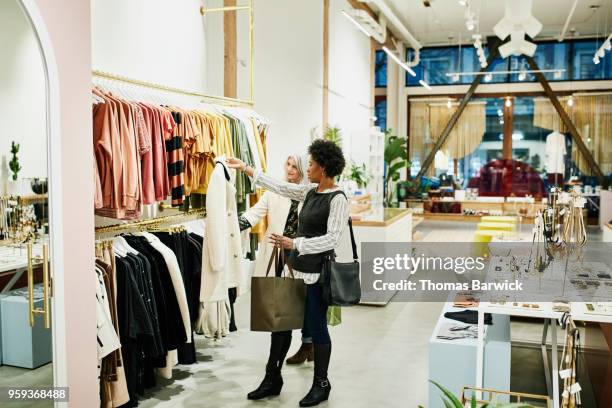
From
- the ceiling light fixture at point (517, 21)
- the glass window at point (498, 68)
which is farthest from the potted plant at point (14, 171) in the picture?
the glass window at point (498, 68)

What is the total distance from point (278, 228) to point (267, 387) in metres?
1.11

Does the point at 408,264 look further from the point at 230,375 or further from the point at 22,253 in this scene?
the point at 22,253

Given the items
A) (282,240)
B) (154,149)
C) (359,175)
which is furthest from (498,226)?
(154,149)

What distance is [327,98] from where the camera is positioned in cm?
1012

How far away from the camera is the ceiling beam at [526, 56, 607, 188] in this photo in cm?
1477

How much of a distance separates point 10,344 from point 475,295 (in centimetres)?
302

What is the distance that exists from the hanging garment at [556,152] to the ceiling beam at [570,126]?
0.29 m

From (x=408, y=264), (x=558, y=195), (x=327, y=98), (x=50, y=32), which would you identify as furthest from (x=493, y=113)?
(x=50, y=32)

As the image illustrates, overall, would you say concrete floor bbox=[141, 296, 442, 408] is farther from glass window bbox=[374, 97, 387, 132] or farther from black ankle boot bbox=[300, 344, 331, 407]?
glass window bbox=[374, 97, 387, 132]

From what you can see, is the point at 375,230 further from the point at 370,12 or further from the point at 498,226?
the point at 370,12

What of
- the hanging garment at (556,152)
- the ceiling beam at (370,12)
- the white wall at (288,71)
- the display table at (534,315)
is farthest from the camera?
the hanging garment at (556,152)

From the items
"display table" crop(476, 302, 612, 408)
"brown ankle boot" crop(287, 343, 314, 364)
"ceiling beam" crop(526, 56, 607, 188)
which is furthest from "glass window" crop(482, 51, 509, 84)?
"display table" crop(476, 302, 612, 408)

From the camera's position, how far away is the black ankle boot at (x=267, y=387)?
389 cm

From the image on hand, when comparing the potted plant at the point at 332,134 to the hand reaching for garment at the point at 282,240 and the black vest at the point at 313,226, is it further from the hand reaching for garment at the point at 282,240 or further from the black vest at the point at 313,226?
the hand reaching for garment at the point at 282,240
